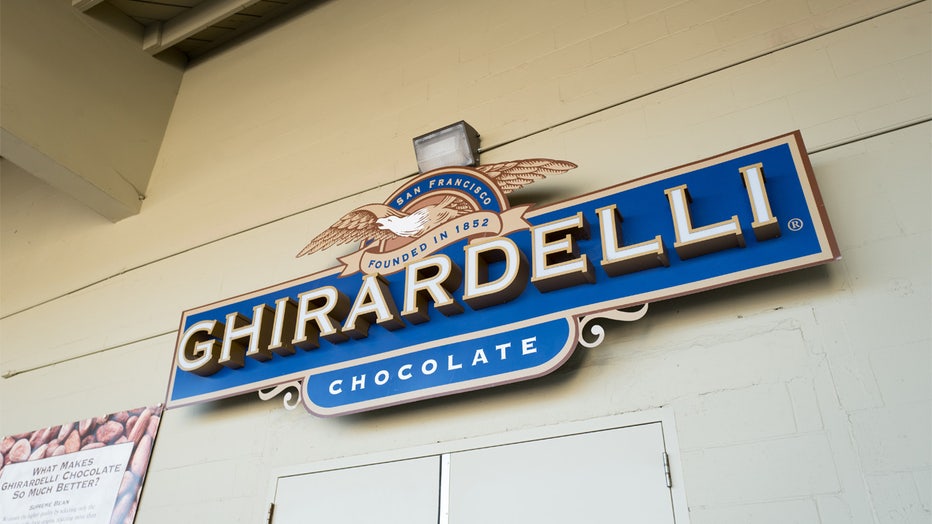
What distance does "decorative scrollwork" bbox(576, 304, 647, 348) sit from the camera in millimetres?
2155

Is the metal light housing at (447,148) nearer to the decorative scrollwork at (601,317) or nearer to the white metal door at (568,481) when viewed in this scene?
the decorative scrollwork at (601,317)

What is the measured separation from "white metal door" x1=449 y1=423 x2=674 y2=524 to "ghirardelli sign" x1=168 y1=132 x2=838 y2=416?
0.25 m

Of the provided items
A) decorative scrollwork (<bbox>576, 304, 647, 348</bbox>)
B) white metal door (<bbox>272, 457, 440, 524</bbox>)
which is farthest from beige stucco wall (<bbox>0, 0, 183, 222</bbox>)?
decorative scrollwork (<bbox>576, 304, 647, 348</bbox>)

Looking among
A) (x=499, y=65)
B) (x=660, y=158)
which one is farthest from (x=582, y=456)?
(x=499, y=65)

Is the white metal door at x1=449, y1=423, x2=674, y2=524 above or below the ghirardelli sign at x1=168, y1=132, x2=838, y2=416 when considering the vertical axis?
below

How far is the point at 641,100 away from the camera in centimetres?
279

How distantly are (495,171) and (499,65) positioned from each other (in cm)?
80

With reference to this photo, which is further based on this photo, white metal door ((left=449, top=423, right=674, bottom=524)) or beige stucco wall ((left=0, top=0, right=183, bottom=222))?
beige stucco wall ((left=0, top=0, right=183, bottom=222))

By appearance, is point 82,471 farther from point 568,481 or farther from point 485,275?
point 568,481

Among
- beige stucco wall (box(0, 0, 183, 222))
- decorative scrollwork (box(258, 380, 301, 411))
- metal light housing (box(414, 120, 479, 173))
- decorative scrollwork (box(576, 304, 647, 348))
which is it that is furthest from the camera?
beige stucco wall (box(0, 0, 183, 222))

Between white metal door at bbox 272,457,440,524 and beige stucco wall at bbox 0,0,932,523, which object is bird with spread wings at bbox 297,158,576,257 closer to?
beige stucco wall at bbox 0,0,932,523

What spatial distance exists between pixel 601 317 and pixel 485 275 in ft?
1.61

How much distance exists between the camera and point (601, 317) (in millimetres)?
2248

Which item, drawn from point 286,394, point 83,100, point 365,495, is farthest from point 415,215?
point 83,100
